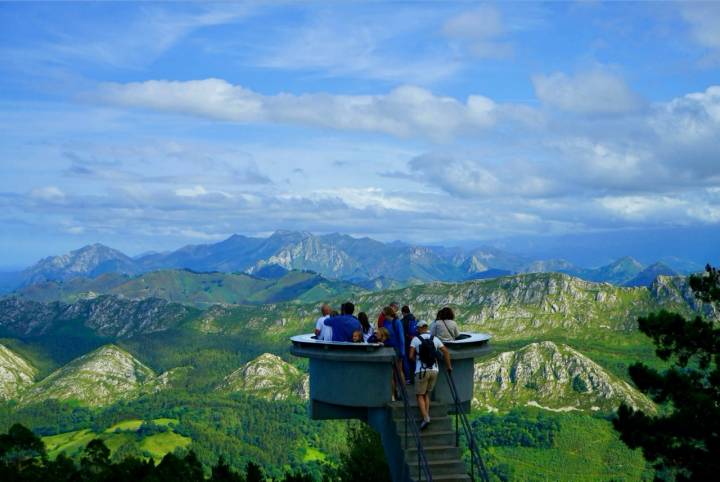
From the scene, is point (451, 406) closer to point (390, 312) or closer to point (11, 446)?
point (390, 312)

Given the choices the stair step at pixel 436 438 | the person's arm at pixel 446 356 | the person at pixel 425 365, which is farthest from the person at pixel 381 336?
the stair step at pixel 436 438

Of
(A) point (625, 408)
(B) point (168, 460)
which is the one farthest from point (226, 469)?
(A) point (625, 408)

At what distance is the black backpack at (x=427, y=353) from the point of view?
829 inches

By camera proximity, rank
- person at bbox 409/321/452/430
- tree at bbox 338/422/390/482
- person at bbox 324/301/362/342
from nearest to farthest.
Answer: person at bbox 409/321/452/430 < person at bbox 324/301/362/342 < tree at bbox 338/422/390/482

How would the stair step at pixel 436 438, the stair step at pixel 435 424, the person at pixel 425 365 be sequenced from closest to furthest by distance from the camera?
the stair step at pixel 436 438 → the person at pixel 425 365 → the stair step at pixel 435 424

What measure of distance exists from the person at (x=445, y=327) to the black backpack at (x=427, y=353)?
217 centimetres

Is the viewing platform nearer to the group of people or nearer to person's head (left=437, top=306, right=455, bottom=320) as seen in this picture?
the group of people

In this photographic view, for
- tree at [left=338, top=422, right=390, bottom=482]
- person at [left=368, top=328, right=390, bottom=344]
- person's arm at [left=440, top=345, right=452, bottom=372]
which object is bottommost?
tree at [left=338, top=422, right=390, bottom=482]

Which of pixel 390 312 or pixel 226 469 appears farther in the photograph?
pixel 226 469

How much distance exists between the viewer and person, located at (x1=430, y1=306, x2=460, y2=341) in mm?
23562

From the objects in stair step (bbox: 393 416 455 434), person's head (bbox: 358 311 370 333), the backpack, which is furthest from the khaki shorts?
person's head (bbox: 358 311 370 333)

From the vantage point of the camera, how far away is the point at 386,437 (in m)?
22.2

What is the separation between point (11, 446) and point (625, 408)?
77.1 meters

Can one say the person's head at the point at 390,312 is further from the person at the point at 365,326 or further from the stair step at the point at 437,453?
the stair step at the point at 437,453
